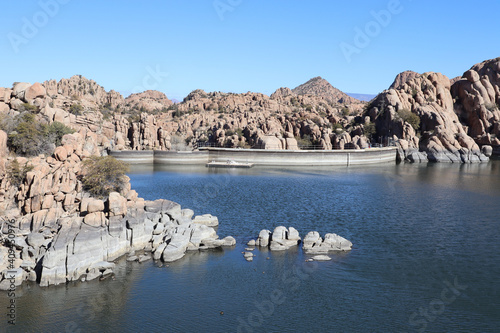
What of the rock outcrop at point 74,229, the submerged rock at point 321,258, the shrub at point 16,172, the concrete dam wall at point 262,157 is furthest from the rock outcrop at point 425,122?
the shrub at point 16,172

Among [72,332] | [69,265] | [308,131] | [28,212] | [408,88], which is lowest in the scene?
[72,332]

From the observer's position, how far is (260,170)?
9106 cm

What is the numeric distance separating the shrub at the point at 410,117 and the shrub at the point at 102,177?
340 ft

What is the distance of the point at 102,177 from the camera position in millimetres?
36469

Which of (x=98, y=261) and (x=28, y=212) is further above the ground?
(x=28, y=212)

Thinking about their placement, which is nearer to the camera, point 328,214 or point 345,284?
point 345,284

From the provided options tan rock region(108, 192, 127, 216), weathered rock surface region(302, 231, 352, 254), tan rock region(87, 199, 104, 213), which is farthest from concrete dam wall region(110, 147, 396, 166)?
tan rock region(87, 199, 104, 213)

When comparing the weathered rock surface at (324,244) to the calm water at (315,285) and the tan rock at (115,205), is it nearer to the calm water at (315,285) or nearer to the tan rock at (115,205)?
the calm water at (315,285)

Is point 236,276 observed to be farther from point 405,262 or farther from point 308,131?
point 308,131

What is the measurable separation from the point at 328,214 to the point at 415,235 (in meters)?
10.2

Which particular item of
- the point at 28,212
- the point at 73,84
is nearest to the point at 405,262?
the point at 28,212

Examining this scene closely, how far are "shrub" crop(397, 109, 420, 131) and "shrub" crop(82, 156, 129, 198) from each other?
103545 millimetres

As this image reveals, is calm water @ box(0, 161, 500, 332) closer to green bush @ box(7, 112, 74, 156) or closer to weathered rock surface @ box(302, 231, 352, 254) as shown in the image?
weathered rock surface @ box(302, 231, 352, 254)

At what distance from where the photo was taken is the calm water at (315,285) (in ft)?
70.6
